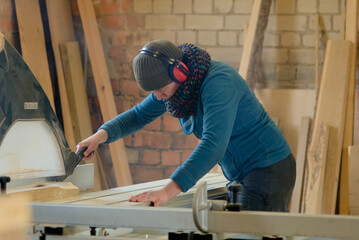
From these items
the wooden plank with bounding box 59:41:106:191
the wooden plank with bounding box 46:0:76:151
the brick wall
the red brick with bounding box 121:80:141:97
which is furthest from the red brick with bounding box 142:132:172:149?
the wooden plank with bounding box 46:0:76:151

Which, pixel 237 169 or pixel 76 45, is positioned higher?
pixel 76 45

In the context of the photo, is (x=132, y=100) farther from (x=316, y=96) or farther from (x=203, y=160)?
(x=203, y=160)

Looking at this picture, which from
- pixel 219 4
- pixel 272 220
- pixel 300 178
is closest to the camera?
pixel 272 220

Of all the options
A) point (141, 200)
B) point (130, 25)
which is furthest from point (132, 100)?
point (141, 200)

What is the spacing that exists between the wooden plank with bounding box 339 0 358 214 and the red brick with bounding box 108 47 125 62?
1632 millimetres

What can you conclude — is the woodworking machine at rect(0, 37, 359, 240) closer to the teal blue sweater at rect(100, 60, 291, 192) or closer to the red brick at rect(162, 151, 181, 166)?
the teal blue sweater at rect(100, 60, 291, 192)

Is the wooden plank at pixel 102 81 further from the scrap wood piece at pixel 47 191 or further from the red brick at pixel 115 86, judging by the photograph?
the scrap wood piece at pixel 47 191

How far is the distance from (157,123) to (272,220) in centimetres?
288

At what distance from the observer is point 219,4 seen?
13.8 ft

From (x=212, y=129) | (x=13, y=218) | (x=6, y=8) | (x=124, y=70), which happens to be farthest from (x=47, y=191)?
(x=124, y=70)

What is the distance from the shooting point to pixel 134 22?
14.3ft

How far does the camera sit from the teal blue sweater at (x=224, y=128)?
1.99 m

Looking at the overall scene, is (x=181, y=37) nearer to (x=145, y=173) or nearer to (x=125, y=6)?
(x=125, y=6)

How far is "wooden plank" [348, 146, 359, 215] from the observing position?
3678mm
